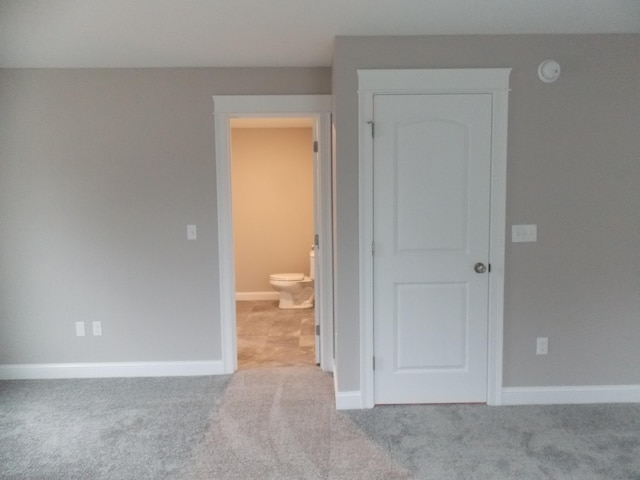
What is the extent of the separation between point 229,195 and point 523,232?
6.71 feet

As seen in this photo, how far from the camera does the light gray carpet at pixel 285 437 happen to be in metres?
2.19

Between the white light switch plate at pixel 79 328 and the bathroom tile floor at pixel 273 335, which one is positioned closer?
the white light switch plate at pixel 79 328

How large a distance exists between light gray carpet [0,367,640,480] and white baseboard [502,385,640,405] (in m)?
0.06

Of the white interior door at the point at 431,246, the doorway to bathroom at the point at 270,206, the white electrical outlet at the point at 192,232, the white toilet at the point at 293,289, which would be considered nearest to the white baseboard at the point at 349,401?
the white interior door at the point at 431,246

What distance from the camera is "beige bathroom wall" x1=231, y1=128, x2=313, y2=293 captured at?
5.75 metres

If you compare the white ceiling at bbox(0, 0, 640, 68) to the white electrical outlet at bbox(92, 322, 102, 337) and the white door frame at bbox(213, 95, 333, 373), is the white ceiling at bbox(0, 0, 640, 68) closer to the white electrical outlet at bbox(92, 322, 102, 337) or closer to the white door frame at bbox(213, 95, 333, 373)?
the white door frame at bbox(213, 95, 333, 373)

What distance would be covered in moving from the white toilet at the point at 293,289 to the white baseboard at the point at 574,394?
114 inches

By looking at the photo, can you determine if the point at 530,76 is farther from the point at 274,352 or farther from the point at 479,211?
the point at 274,352

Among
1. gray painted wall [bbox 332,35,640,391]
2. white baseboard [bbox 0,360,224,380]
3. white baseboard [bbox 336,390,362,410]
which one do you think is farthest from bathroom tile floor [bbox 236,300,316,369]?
gray painted wall [bbox 332,35,640,391]

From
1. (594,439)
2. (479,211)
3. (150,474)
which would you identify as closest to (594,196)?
(479,211)

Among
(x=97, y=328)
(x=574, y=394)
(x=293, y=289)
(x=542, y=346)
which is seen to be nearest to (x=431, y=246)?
(x=542, y=346)

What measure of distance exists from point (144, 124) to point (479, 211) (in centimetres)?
242

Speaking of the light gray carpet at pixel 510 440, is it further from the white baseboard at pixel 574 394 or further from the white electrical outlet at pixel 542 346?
the white electrical outlet at pixel 542 346

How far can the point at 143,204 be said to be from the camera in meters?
3.26
